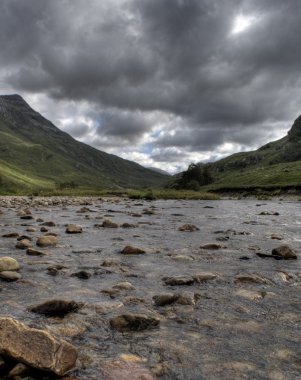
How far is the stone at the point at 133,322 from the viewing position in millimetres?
6949

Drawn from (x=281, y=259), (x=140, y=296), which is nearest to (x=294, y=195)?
(x=281, y=259)

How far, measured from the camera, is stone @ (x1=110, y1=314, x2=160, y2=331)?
274 inches

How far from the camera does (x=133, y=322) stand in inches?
276

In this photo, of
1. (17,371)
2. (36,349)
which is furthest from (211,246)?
(17,371)

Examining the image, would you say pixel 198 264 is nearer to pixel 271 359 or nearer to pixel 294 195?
pixel 271 359

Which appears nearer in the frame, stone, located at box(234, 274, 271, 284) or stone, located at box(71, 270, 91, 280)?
stone, located at box(234, 274, 271, 284)

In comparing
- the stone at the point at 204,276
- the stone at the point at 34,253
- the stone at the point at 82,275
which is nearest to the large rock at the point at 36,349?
the stone at the point at 82,275

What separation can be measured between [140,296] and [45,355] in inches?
159

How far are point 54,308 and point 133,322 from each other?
1.66 m

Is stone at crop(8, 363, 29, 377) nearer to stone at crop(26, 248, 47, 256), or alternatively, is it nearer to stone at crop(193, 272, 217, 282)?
stone at crop(193, 272, 217, 282)

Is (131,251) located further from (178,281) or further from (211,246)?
(178,281)

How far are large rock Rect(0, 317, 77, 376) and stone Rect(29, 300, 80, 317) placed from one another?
213cm

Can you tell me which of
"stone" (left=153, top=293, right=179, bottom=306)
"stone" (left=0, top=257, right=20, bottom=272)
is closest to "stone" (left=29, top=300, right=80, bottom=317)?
"stone" (left=153, top=293, right=179, bottom=306)

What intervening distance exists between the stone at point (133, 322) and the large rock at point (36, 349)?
1635mm
